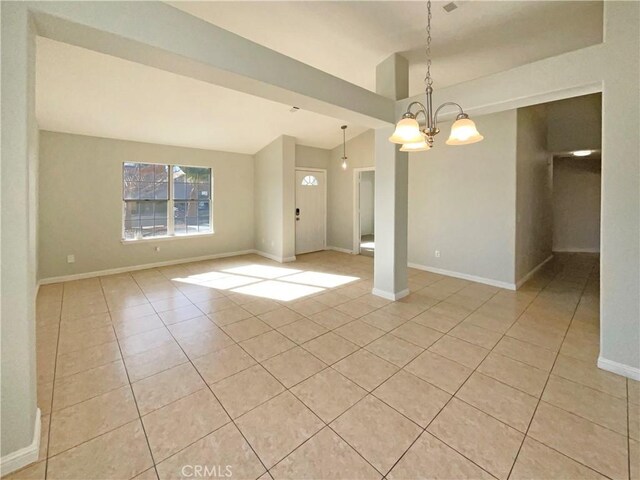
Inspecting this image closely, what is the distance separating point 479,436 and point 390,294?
7.39 ft

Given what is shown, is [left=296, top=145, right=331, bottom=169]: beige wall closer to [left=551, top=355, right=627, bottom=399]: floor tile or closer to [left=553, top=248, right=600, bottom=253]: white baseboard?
[left=551, top=355, right=627, bottom=399]: floor tile

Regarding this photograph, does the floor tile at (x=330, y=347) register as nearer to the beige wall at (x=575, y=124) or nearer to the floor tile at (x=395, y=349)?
the floor tile at (x=395, y=349)

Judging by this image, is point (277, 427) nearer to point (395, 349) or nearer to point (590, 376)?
point (395, 349)

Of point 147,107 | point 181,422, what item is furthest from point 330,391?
point 147,107

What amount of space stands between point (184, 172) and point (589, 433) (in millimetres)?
6942

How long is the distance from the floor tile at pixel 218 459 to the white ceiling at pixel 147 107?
4.01 m

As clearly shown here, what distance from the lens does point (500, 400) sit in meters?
1.90

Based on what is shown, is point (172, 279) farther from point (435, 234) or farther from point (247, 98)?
point (435, 234)

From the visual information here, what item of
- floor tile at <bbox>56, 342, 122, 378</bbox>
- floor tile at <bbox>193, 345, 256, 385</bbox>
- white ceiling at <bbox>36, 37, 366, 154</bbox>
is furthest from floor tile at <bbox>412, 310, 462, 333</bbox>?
white ceiling at <bbox>36, 37, 366, 154</bbox>

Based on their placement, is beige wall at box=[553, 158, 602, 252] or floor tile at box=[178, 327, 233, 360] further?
beige wall at box=[553, 158, 602, 252]

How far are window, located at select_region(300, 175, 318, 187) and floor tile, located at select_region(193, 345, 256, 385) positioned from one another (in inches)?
201

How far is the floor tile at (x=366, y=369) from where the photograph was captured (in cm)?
211

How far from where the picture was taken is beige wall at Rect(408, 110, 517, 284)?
4254mm

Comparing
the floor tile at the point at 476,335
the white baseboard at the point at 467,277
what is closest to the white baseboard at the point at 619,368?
the floor tile at the point at 476,335
